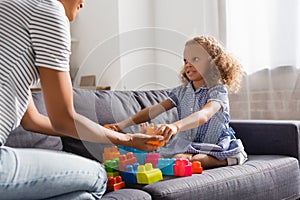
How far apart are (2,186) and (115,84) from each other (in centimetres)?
180

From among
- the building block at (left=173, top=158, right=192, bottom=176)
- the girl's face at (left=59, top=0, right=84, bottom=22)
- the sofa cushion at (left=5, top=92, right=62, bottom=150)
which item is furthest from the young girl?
the girl's face at (left=59, top=0, right=84, bottom=22)

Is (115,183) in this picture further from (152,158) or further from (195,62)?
(195,62)

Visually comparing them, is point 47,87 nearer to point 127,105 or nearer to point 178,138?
point 178,138

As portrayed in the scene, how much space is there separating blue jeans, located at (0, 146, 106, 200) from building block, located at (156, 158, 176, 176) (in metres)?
0.44

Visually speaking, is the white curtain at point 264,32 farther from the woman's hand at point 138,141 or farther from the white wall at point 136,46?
the woman's hand at point 138,141

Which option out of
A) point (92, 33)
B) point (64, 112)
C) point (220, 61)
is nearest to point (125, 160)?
point (64, 112)

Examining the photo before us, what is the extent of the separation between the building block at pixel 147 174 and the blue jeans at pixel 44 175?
1.03 feet

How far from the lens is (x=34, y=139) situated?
176 cm

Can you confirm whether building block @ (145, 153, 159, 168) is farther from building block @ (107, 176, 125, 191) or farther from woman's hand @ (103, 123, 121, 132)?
woman's hand @ (103, 123, 121, 132)

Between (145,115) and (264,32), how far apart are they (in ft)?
3.49

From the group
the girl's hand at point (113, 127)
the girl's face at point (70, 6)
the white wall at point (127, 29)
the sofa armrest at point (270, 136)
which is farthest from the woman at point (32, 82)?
the white wall at point (127, 29)

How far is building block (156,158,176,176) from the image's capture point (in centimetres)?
166

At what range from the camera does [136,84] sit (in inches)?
92.0

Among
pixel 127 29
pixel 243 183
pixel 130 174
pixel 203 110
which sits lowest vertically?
pixel 243 183
